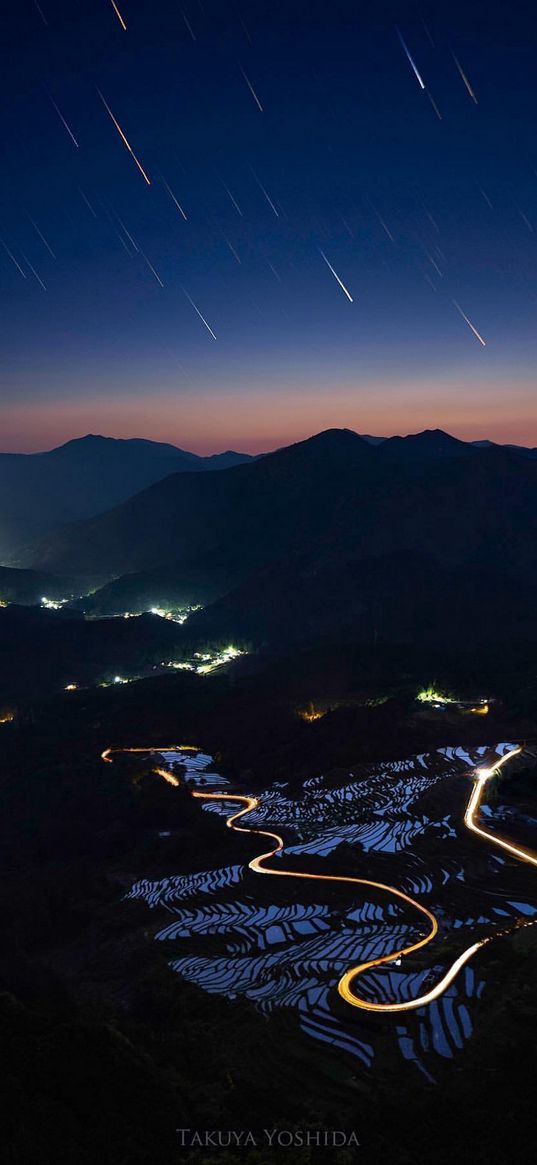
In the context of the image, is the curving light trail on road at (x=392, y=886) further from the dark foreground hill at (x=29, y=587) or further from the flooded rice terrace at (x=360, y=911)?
the dark foreground hill at (x=29, y=587)

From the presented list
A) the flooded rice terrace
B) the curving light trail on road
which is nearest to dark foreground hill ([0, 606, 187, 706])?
the curving light trail on road

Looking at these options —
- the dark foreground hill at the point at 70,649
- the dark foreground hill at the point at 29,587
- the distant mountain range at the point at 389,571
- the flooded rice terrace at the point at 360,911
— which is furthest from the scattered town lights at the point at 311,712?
the dark foreground hill at the point at 29,587

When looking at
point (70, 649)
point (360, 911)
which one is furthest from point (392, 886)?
point (70, 649)

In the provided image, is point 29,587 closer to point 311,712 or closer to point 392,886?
point 311,712

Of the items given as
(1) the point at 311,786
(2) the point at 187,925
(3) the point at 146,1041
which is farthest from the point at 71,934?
(1) the point at 311,786

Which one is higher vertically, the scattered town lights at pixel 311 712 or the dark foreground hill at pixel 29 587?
the dark foreground hill at pixel 29 587

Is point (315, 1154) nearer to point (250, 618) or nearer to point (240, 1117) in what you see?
point (240, 1117)
